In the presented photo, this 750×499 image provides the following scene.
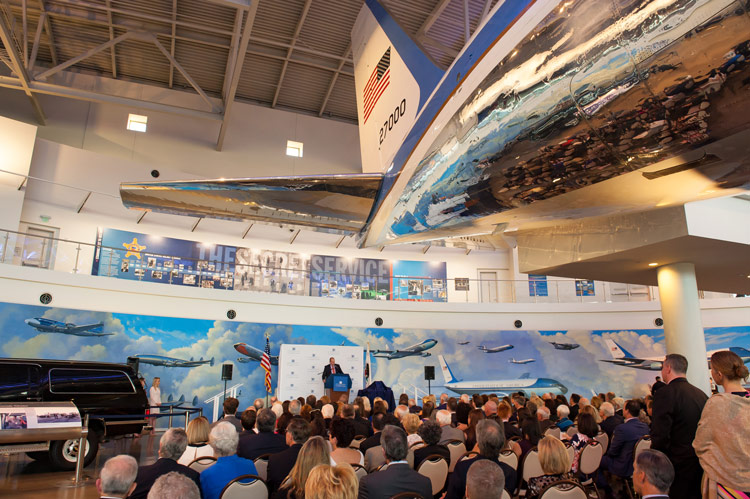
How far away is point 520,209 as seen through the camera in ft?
12.3

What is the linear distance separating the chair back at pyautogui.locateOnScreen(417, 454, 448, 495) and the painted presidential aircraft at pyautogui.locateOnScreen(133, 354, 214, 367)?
Result: 10.1 metres

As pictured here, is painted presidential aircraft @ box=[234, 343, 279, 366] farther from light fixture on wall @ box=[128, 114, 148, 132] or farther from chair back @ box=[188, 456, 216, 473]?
chair back @ box=[188, 456, 216, 473]

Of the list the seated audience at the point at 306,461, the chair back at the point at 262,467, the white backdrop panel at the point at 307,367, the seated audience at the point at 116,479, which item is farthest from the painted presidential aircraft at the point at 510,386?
the seated audience at the point at 116,479

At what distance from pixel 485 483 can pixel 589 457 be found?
2.75 meters

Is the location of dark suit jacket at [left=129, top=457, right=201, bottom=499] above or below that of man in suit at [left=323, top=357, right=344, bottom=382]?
below

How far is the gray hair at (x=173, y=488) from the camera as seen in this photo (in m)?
2.15

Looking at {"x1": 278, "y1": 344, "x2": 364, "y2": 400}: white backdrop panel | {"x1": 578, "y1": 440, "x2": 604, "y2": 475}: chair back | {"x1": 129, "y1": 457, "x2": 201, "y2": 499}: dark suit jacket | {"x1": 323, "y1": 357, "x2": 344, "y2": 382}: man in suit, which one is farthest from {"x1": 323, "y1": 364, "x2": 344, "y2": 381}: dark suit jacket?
{"x1": 129, "y1": 457, "x2": 201, "y2": 499}: dark suit jacket

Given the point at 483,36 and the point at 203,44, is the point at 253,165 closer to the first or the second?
the point at 203,44

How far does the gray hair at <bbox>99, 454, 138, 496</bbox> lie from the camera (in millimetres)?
2619

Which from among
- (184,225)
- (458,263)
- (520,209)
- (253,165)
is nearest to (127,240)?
(184,225)

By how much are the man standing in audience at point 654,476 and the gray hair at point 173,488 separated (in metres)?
2.20

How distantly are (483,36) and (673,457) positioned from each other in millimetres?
3101

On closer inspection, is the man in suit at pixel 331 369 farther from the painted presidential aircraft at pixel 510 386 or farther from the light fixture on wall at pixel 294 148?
the light fixture on wall at pixel 294 148

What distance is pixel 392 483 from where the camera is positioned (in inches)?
116
